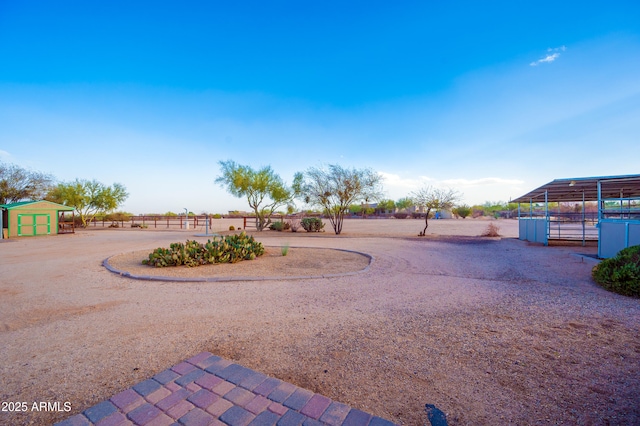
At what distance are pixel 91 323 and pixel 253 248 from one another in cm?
583

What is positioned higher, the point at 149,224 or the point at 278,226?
the point at 278,226

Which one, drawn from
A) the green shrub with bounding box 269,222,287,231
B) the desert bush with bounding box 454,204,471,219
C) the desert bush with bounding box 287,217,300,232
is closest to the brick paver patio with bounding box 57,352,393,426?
the desert bush with bounding box 287,217,300,232

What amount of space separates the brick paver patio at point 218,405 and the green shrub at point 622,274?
19.9ft

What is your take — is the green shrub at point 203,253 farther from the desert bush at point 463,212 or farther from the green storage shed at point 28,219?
the desert bush at point 463,212

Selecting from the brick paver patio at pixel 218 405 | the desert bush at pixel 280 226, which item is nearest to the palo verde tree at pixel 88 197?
the desert bush at pixel 280 226

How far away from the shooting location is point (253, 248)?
970 cm

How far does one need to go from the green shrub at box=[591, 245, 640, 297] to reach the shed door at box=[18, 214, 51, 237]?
28.6 metres

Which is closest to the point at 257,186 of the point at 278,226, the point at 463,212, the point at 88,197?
the point at 278,226

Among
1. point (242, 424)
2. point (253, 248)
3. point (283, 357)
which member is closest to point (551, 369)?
point (283, 357)

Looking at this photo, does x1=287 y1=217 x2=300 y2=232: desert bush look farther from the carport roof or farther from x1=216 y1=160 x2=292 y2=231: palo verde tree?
the carport roof

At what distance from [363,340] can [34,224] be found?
1006 inches

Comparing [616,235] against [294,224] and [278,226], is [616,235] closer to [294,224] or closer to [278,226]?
[294,224]

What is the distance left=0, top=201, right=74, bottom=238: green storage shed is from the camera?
18.2 meters

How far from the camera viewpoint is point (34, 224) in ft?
62.6
